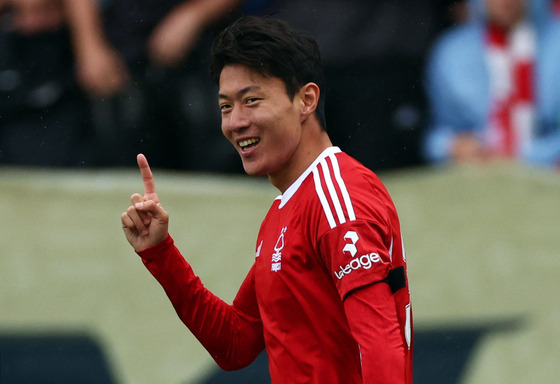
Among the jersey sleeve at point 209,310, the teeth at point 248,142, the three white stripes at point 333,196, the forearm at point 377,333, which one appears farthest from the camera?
the jersey sleeve at point 209,310

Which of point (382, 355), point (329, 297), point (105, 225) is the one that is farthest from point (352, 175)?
point (105, 225)

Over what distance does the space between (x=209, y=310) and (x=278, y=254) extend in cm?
48

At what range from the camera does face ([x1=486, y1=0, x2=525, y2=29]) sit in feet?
16.9

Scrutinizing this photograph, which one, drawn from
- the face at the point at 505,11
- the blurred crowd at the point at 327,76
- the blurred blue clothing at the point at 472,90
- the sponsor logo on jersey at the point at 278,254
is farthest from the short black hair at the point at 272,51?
the face at the point at 505,11

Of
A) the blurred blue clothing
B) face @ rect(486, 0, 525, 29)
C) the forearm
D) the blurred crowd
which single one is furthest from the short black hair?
face @ rect(486, 0, 525, 29)

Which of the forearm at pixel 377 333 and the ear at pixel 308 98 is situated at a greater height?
the ear at pixel 308 98

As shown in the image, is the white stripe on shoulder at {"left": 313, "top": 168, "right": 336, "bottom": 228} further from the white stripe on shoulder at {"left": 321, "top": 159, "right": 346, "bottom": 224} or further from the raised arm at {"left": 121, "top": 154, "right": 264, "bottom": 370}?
the raised arm at {"left": 121, "top": 154, "right": 264, "bottom": 370}

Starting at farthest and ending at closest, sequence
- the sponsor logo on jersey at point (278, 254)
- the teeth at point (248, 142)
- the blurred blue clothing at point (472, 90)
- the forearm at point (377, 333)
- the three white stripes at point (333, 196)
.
→ the blurred blue clothing at point (472, 90) < the teeth at point (248, 142) < the sponsor logo on jersey at point (278, 254) < the three white stripes at point (333, 196) < the forearm at point (377, 333)

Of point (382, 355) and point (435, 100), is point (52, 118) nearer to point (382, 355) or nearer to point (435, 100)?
point (435, 100)

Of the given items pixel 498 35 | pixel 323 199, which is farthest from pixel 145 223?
pixel 498 35

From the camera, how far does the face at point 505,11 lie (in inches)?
202

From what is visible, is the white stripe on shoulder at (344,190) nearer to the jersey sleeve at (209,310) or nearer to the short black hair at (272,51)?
the short black hair at (272,51)

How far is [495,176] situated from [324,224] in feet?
11.1

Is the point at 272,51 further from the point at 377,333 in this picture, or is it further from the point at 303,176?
the point at 377,333
